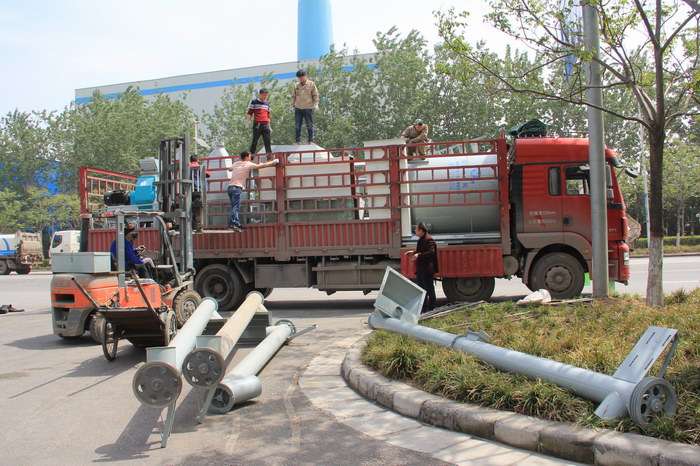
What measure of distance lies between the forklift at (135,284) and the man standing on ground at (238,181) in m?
1.25

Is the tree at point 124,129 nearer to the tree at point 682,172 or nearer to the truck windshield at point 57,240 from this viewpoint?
the truck windshield at point 57,240

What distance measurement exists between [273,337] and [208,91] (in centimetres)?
4604

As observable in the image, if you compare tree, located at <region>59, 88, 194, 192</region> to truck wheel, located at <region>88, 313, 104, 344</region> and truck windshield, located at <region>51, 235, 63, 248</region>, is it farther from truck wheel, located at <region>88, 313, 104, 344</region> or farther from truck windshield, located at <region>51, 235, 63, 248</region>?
truck wheel, located at <region>88, 313, 104, 344</region>

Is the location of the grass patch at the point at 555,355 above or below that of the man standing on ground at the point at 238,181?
below

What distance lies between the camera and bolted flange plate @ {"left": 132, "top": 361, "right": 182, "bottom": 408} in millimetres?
4410

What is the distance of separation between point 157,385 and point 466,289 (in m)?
8.33

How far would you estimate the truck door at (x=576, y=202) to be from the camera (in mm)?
11242

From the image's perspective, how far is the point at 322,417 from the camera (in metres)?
5.02

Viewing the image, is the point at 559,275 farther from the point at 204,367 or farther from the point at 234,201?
the point at 204,367

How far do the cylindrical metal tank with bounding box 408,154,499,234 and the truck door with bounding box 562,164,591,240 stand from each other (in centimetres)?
138

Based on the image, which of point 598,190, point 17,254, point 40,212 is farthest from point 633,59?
point 40,212

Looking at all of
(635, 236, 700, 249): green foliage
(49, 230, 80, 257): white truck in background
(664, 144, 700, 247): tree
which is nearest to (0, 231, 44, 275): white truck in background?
(49, 230, 80, 257): white truck in background

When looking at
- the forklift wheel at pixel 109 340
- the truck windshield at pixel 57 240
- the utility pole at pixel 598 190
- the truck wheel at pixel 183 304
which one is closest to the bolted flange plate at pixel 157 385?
the forklift wheel at pixel 109 340

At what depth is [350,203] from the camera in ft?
40.0
